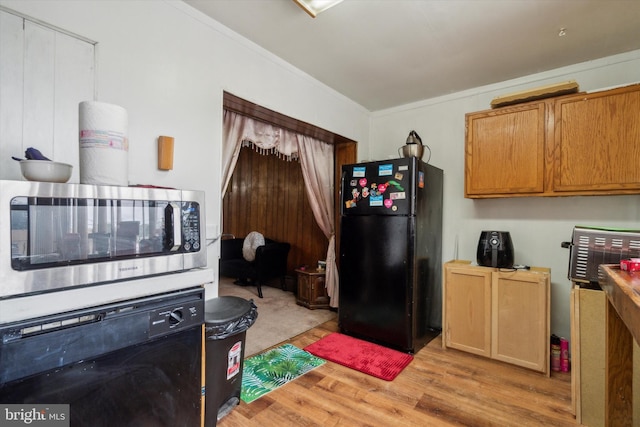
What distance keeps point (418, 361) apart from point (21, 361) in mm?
2413

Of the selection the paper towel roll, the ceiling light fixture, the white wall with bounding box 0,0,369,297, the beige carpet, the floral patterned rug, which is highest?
the ceiling light fixture

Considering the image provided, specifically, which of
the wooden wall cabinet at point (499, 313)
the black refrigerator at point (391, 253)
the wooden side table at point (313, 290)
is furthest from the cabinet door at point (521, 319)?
the wooden side table at point (313, 290)

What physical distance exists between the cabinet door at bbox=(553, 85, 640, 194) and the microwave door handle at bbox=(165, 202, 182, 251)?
2.65 metres

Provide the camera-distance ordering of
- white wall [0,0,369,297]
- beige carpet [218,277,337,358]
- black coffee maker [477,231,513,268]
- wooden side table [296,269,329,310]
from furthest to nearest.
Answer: wooden side table [296,269,329,310]
beige carpet [218,277,337,358]
black coffee maker [477,231,513,268]
white wall [0,0,369,297]

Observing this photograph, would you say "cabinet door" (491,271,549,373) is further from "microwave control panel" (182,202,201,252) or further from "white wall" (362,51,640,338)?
"microwave control panel" (182,202,201,252)

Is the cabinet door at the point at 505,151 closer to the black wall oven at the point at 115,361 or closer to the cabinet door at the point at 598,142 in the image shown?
the cabinet door at the point at 598,142

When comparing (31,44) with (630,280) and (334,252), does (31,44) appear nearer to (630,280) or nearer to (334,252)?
(630,280)

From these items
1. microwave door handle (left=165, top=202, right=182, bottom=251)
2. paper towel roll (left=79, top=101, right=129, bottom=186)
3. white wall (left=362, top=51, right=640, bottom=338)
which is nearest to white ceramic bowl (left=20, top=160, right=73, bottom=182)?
paper towel roll (left=79, top=101, right=129, bottom=186)

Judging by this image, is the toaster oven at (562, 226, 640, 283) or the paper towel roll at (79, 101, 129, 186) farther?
the toaster oven at (562, 226, 640, 283)

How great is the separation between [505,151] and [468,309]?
54.5 inches

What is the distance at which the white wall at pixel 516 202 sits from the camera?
93.0 inches

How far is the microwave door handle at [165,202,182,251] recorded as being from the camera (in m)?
1.14

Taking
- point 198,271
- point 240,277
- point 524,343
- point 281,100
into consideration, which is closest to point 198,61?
point 281,100

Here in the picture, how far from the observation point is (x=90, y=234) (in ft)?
3.13
